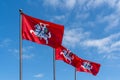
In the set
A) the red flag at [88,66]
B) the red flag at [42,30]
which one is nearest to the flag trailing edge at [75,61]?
the red flag at [88,66]

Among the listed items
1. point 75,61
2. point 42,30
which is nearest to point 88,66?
point 75,61

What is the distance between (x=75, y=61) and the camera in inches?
1971

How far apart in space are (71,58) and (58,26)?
654 inches

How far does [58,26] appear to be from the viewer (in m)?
31.3

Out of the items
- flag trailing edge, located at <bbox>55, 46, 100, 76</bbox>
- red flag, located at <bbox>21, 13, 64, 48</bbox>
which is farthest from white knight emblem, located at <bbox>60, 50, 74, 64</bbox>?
red flag, located at <bbox>21, 13, 64, 48</bbox>

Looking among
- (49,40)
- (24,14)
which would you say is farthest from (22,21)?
(49,40)

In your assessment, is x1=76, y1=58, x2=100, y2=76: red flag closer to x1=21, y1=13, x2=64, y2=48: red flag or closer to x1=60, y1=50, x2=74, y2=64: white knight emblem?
x1=60, y1=50, x2=74, y2=64: white knight emblem

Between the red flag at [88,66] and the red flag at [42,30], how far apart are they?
22.4 metres

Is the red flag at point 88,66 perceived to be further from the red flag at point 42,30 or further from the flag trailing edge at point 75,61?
the red flag at point 42,30

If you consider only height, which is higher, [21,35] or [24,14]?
[24,14]

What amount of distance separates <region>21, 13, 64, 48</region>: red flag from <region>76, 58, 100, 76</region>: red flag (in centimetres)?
2245

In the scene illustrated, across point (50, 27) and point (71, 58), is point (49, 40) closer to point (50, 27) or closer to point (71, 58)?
point (50, 27)

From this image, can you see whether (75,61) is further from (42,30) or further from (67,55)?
(42,30)

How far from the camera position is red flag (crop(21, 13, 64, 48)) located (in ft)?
98.0
